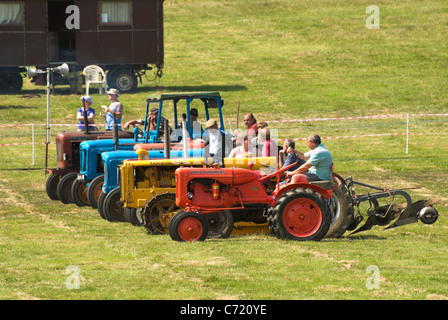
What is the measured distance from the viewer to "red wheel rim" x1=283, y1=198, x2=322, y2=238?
1205 cm

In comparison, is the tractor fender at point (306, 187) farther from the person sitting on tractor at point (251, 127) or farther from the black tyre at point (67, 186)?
the black tyre at point (67, 186)

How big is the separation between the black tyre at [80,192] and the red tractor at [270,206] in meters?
4.81

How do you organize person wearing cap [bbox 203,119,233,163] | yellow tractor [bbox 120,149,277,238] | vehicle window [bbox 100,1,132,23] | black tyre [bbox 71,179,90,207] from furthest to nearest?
1. vehicle window [bbox 100,1,132,23]
2. black tyre [bbox 71,179,90,207]
3. person wearing cap [bbox 203,119,233,163]
4. yellow tractor [bbox 120,149,277,238]

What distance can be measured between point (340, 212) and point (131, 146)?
15.5 feet

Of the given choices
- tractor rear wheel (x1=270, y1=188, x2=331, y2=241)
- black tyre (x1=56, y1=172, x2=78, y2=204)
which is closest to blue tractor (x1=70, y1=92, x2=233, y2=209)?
black tyre (x1=56, y1=172, x2=78, y2=204)

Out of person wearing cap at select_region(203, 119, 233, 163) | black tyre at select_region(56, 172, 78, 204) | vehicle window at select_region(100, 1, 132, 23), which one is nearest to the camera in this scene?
person wearing cap at select_region(203, 119, 233, 163)

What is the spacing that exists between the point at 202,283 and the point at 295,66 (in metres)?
28.7

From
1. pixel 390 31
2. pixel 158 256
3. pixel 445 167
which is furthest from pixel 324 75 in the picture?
pixel 158 256

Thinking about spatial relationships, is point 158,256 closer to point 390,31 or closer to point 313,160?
point 313,160

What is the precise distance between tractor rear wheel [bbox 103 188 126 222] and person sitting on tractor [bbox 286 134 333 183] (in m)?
3.22

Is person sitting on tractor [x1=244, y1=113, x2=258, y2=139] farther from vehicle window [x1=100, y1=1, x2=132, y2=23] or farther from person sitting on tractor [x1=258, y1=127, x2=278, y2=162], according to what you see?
vehicle window [x1=100, y1=1, x2=132, y2=23]

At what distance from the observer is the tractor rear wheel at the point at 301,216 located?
39.4 ft

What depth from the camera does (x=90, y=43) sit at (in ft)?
108

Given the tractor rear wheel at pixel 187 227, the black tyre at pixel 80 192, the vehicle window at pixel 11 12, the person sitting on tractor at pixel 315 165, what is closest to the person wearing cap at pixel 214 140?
the person sitting on tractor at pixel 315 165
